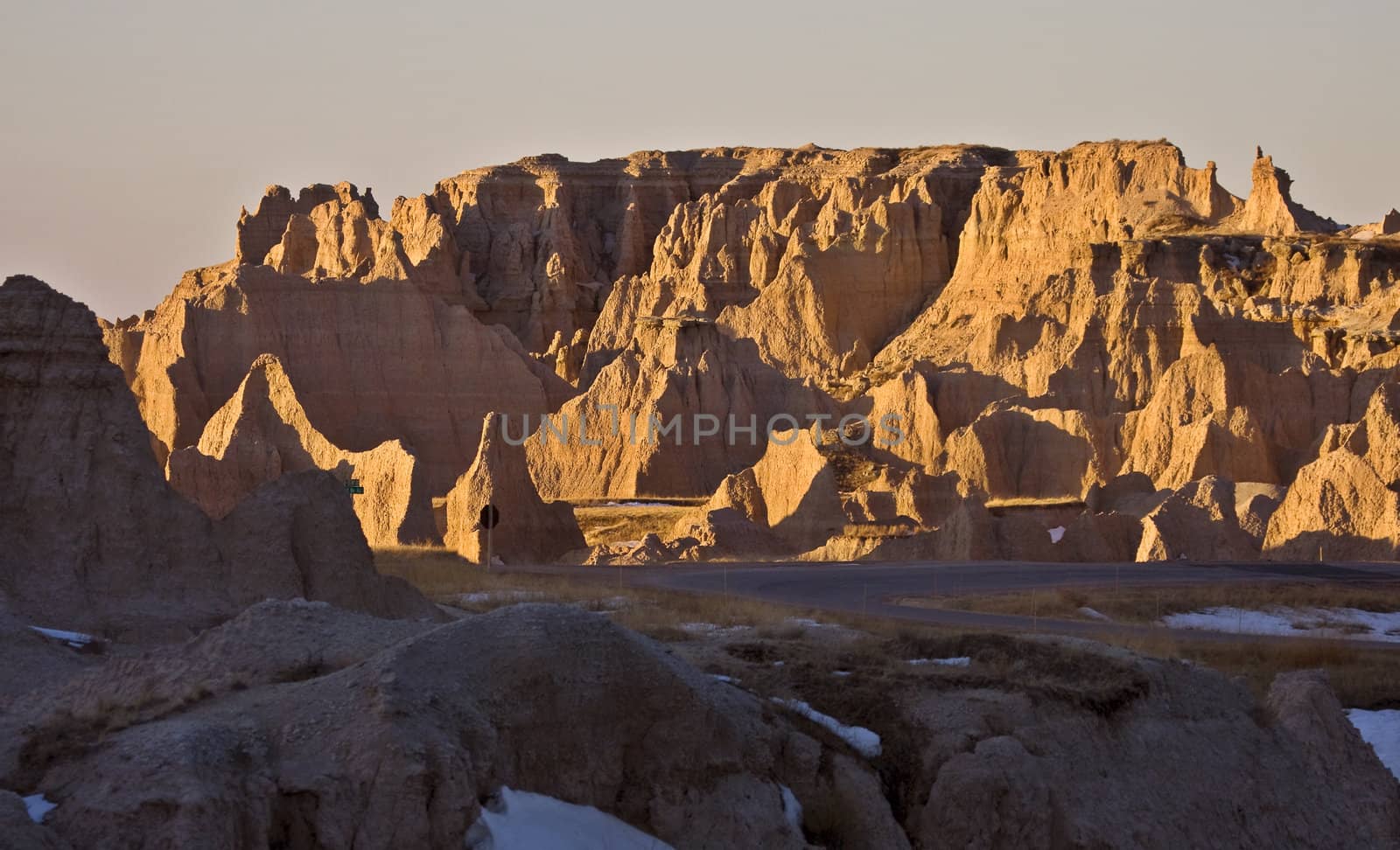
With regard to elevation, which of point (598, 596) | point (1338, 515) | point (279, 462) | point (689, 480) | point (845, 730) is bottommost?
point (598, 596)

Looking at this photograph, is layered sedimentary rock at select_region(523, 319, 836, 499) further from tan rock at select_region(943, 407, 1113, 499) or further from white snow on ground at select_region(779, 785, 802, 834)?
white snow on ground at select_region(779, 785, 802, 834)

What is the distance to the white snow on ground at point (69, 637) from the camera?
19547 mm

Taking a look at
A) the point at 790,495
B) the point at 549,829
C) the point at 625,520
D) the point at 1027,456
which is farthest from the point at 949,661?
the point at 1027,456

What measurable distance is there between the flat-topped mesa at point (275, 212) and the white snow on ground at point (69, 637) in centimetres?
13606

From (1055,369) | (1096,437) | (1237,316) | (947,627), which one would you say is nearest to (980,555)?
(947,627)

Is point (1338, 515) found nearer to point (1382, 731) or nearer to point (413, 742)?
point (1382, 731)

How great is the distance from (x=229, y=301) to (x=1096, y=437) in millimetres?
34347

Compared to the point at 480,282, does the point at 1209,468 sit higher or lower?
lower

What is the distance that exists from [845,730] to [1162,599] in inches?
816

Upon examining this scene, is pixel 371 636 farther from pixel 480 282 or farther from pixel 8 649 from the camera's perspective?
pixel 480 282

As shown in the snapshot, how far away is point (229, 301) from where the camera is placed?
83.1m

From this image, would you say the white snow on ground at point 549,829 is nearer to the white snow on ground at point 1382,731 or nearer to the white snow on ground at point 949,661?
the white snow on ground at point 949,661

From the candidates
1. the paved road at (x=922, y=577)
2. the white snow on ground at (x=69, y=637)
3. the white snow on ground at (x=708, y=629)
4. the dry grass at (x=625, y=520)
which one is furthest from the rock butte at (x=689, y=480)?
the paved road at (x=922, y=577)

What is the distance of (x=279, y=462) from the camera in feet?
217
